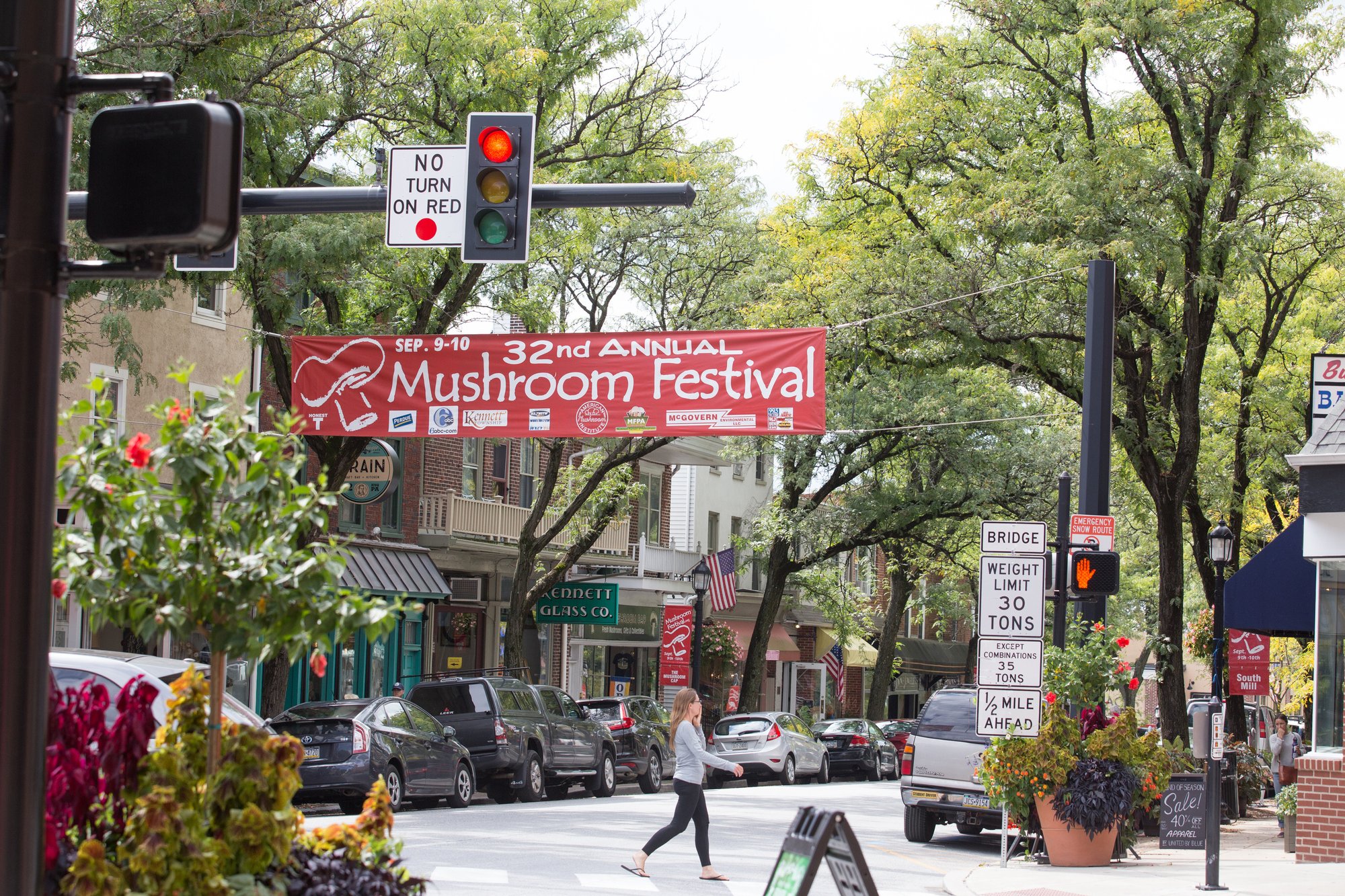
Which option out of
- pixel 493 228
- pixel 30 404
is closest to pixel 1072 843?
pixel 493 228

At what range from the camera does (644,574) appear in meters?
45.0

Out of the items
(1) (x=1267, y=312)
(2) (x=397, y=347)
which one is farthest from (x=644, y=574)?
(2) (x=397, y=347)

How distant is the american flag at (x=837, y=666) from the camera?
53781 mm

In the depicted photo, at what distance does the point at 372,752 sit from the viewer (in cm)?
1889

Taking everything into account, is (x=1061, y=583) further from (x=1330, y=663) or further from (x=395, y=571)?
(x=395, y=571)

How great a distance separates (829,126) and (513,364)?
10615 mm

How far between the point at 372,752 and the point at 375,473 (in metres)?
8.73

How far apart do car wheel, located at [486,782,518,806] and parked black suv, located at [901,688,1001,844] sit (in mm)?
7173

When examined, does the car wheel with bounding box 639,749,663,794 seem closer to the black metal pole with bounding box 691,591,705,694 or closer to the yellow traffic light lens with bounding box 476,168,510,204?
the black metal pole with bounding box 691,591,705,694

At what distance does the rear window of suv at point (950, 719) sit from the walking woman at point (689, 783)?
5.47 metres

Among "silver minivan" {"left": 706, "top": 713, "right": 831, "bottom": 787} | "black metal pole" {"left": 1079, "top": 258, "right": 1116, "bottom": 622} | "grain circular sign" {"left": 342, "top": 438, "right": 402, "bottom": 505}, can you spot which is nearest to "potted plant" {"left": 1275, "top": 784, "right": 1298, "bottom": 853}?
"black metal pole" {"left": 1079, "top": 258, "right": 1116, "bottom": 622}

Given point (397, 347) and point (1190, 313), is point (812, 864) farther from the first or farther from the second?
point (1190, 313)

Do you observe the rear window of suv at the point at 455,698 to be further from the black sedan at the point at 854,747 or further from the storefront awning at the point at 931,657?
the storefront awning at the point at 931,657

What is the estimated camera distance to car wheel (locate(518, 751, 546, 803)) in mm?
23641
